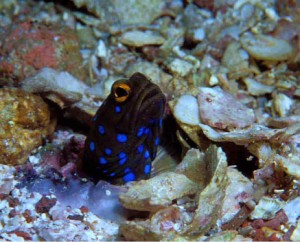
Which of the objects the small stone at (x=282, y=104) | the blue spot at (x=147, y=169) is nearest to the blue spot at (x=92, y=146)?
the blue spot at (x=147, y=169)

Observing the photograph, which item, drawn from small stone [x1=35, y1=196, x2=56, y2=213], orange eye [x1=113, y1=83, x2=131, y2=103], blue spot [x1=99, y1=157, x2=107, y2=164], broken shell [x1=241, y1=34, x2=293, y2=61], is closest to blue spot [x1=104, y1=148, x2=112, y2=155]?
blue spot [x1=99, y1=157, x2=107, y2=164]

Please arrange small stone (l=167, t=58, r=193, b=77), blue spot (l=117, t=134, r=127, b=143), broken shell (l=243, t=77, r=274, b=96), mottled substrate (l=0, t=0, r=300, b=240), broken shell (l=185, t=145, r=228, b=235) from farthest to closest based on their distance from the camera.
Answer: small stone (l=167, t=58, r=193, b=77) → broken shell (l=243, t=77, r=274, b=96) → blue spot (l=117, t=134, r=127, b=143) → mottled substrate (l=0, t=0, r=300, b=240) → broken shell (l=185, t=145, r=228, b=235)

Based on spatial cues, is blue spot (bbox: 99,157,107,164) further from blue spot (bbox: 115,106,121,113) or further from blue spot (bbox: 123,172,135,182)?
blue spot (bbox: 115,106,121,113)

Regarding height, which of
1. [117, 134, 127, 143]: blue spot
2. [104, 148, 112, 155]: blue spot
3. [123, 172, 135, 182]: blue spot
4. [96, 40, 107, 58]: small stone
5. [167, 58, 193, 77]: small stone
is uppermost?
[96, 40, 107, 58]: small stone

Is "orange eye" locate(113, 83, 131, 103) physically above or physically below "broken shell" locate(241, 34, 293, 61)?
below

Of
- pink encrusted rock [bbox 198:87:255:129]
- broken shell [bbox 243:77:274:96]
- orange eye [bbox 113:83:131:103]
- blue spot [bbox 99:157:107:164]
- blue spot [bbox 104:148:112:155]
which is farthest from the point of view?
broken shell [bbox 243:77:274:96]

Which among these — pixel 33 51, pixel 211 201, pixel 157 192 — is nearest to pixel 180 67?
pixel 33 51

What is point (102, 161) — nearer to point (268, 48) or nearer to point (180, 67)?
point (180, 67)

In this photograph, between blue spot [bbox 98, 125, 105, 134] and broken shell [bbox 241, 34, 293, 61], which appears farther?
broken shell [bbox 241, 34, 293, 61]
